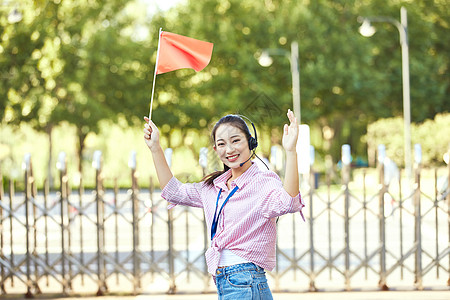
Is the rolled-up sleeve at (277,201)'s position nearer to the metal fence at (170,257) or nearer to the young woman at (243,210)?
the young woman at (243,210)

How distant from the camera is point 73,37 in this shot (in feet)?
104

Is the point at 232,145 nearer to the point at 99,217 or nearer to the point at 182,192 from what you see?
the point at 182,192

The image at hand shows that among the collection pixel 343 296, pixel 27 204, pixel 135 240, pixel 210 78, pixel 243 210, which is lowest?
pixel 343 296

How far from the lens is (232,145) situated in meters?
3.39

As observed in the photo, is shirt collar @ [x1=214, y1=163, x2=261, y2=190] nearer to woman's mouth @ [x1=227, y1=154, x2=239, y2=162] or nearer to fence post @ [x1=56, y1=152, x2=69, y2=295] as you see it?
woman's mouth @ [x1=227, y1=154, x2=239, y2=162]

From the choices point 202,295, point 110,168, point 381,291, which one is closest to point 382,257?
point 381,291

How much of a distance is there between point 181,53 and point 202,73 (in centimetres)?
3095

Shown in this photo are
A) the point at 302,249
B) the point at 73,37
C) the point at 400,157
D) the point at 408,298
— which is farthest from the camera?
the point at 73,37

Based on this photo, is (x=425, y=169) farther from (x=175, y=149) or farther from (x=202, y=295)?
(x=202, y=295)

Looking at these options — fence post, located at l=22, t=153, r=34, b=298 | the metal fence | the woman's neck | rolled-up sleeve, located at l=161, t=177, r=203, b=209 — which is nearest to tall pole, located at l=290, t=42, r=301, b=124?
the metal fence

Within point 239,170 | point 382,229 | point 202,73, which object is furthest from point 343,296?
point 202,73

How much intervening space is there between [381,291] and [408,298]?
421 mm

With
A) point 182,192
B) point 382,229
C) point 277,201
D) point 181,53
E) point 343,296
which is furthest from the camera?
point 382,229

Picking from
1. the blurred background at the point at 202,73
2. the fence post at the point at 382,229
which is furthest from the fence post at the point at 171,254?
the blurred background at the point at 202,73
